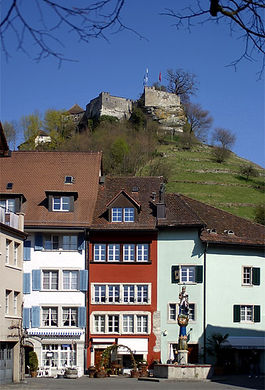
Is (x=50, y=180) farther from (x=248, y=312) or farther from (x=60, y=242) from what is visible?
(x=248, y=312)

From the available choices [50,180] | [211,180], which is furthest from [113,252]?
[211,180]

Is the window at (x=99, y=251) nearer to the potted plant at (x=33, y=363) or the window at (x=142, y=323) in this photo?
the window at (x=142, y=323)

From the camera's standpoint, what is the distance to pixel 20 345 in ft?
125

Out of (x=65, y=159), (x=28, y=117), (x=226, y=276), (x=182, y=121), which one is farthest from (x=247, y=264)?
(x=182, y=121)

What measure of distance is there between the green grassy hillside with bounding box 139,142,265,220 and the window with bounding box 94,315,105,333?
2118 inches

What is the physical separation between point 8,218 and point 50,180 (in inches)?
479

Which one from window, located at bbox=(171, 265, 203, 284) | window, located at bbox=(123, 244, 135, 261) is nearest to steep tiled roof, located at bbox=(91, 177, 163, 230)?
window, located at bbox=(123, 244, 135, 261)

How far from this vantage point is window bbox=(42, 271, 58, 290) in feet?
152

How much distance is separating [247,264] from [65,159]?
14369 millimetres

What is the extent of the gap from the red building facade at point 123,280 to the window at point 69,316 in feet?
2.76

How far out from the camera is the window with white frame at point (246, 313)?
152 ft

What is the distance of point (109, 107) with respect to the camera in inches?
5753

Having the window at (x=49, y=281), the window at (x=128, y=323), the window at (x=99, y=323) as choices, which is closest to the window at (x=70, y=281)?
the window at (x=49, y=281)

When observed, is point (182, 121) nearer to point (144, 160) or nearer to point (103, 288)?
point (144, 160)
